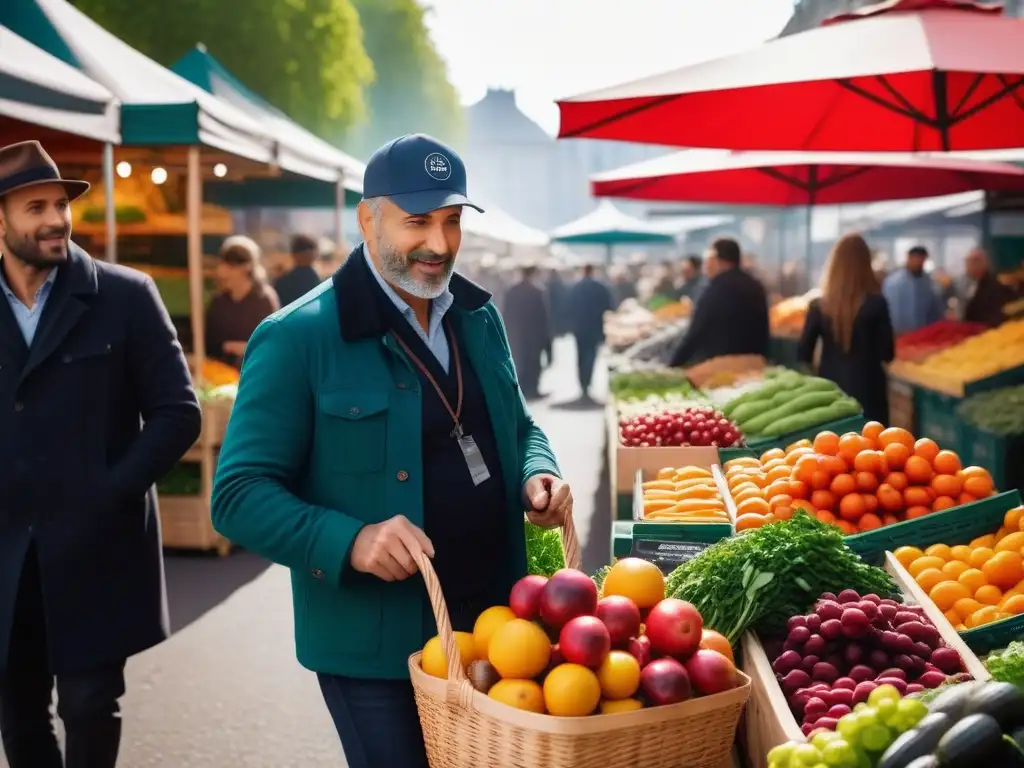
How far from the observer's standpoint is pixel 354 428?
2625 mm

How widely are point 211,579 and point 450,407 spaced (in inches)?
207

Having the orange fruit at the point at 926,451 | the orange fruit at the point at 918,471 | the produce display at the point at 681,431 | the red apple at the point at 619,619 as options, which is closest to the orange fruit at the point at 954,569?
the orange fruit at the point at 918,471

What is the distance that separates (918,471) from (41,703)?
11.2 feet

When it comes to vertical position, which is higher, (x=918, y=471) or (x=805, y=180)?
(x=805, y=180)

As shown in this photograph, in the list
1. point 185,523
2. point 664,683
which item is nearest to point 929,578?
point 664,683

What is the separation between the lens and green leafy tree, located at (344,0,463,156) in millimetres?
43656

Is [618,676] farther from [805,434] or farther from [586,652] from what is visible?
[805,434]

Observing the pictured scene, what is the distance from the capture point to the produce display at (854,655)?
9.27 ft

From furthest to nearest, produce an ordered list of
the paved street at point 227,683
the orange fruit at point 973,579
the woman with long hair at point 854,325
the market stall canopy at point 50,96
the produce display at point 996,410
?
the woman with long hair at point 854,325 < the produce display at point 996,410 < the market stall canopy at point 50,96 < the paved street at point 227,683 < the orange fruit at point 973,579

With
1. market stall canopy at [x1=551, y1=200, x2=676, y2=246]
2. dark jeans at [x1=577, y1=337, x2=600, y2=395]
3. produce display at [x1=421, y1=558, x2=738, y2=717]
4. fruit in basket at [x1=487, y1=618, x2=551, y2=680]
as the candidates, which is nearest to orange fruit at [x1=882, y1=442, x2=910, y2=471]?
produce display at [x1=421, y1=558, x2=738, y2=717]

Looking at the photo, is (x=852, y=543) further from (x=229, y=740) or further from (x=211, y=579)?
(x=211, y=579)

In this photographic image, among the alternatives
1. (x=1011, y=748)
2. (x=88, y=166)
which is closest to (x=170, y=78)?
(x=88, y=166)

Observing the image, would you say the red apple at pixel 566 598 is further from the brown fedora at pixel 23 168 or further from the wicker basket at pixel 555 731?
the brown fedora at pixel 23 168

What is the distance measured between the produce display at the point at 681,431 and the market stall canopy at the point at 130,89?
3.38m
